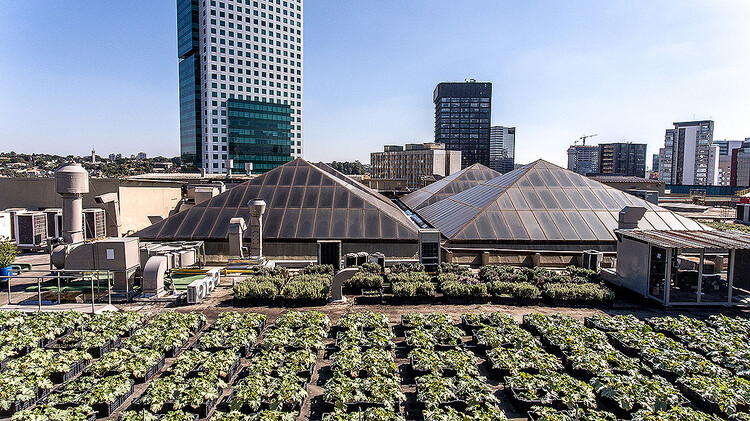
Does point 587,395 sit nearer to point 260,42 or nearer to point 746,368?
point 746,368

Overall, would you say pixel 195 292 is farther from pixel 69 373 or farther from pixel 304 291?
pixel 69 373

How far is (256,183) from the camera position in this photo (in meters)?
34.7

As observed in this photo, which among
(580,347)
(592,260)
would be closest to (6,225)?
(580,347)

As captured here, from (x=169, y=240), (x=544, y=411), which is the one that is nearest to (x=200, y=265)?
(x=169, y=240)

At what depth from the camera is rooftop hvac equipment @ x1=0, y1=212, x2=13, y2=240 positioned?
107 ft

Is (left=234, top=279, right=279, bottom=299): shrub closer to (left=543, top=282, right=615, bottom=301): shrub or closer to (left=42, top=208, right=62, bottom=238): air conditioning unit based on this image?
(left=543, top=282, right=615, bottom=301): shrub

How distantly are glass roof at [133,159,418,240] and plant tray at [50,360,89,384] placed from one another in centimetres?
1570

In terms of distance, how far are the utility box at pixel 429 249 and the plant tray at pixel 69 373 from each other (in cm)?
1728

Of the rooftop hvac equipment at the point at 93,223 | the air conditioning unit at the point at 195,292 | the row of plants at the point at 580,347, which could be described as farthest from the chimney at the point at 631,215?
the rooftop hvac equipment at the point at 93,223

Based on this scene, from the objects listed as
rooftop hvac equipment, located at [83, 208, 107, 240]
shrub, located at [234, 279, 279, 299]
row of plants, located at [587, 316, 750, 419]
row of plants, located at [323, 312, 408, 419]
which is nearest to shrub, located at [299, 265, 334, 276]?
shrub, located at [234, 279, 279, 299]

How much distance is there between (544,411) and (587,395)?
5.10 ft

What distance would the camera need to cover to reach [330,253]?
2648 centimetres

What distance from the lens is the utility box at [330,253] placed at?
26.4 m

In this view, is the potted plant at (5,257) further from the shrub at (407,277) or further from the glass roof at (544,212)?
the glass roof at (544,212)
